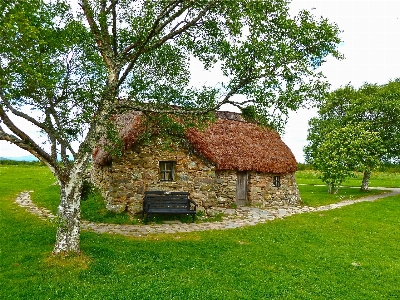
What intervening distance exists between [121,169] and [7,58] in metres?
7.43

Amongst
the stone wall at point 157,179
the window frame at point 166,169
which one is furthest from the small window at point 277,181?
the window frame at point 166,169

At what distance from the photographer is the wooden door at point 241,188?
19859mm

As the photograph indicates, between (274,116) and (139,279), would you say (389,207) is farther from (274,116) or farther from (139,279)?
(139,279)

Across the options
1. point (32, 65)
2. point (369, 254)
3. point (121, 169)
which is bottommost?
point (369, 254)

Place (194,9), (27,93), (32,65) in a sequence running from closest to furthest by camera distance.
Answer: (32,65), (27,93), (194,9)

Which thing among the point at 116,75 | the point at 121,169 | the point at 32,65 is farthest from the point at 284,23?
the point at 121,169

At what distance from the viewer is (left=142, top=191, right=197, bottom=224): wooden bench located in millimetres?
14258

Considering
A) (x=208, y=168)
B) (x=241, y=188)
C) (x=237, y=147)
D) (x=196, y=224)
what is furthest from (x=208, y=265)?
(x=237, y=147)

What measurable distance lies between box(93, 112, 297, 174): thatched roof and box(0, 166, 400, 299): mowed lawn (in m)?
5.35

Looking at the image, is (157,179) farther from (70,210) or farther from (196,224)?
(70,210)

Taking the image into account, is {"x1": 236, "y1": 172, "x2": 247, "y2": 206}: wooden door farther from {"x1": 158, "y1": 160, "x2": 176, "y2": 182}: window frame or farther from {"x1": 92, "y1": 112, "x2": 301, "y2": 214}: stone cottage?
{"x1": 158, "y1": 160, "x2": 176, "y2": 182}: window frame

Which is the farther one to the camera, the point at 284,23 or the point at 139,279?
the point at 284,23

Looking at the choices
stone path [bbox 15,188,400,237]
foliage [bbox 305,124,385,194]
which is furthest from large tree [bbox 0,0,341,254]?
foliage [bbox 305,124,385,194]

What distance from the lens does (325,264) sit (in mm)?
9719
